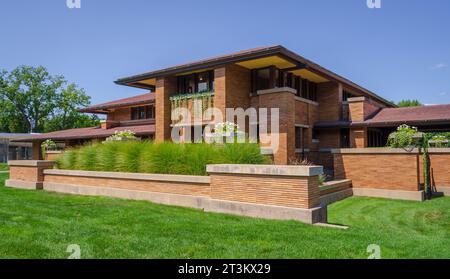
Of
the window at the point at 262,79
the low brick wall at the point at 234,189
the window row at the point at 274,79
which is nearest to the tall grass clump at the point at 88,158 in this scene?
the low brick wall at the point at 234,189

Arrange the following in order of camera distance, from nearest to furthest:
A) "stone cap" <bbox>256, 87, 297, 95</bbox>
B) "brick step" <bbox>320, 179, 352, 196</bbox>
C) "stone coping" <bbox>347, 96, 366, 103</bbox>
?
"brick step" <bbox>320, 179, 352, 196</bbox>, "stone cap" <bbox>256, 87, 297, 95</bbox>, "stone coping" <bbox>347, 96, 366, 103</bbox>

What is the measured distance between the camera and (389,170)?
506 inches

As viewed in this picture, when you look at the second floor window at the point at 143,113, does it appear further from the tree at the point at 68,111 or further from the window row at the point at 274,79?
the tree at the point at 68,111

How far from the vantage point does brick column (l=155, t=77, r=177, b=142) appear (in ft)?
62.1

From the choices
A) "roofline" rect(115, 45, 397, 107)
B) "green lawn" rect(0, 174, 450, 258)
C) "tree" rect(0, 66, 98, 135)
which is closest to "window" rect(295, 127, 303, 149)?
"roofline" rect(115, 45, 397, 107)

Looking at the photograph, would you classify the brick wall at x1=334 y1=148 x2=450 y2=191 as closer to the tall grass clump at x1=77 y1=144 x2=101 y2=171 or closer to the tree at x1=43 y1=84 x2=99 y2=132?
the tall grass clump at x1=77 y1=144 x2=101 y2=171

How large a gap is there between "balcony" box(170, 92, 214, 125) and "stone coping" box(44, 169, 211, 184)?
6.67 meters

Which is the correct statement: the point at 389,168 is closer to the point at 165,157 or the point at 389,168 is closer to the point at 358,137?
the point at 358,137

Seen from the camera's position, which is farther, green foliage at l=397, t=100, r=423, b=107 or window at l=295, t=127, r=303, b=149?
green foliage at l=397, t=100, r=423, b=107

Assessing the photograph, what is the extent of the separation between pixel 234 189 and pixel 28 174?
1139 centimetres

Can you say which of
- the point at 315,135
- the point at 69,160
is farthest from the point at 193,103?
the point at 315,135

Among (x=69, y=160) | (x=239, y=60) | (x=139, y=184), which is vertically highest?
(x=239, y=60)

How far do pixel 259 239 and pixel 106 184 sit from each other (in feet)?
27.2
